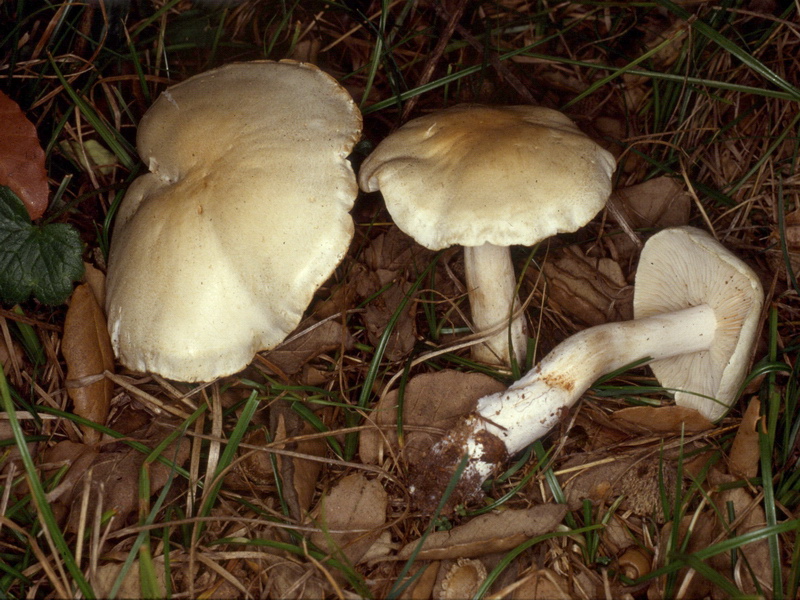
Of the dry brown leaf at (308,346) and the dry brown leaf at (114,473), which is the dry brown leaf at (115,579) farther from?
the dry brown leaf at (308,346)

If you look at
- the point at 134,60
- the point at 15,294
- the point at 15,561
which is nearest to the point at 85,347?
the point at 15,294

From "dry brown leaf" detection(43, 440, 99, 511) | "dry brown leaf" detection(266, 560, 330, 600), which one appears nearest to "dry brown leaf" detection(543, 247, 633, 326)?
"dry brown leaf" detection(266, 560, 330, 600)

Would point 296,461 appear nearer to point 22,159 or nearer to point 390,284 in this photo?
point 390,284

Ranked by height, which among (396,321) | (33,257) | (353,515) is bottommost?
(353,515)

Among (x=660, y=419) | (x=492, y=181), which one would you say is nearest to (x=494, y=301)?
(x=492, y=181)

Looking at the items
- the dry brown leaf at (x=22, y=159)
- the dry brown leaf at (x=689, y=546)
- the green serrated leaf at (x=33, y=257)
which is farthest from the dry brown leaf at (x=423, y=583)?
the dry brown leaf at (x=22, y=159)

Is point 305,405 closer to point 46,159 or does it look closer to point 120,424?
point 120,424

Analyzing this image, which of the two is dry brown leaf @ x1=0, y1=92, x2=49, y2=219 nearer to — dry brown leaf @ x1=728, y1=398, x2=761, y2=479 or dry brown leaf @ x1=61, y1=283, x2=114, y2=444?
dry brown leaf @ x1=61, y1=283, x2=114, y2=444
